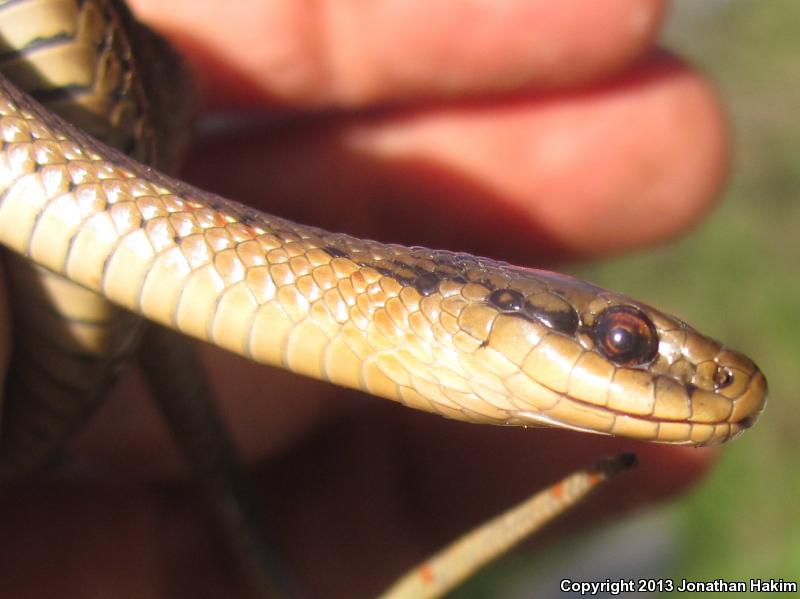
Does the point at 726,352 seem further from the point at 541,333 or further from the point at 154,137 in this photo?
the point at 154,137

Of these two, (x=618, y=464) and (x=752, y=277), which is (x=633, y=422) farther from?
(x=752, y=277)

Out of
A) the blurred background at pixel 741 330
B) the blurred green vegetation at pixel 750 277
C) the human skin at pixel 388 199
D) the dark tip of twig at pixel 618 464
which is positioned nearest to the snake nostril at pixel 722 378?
the dark tip of twig at pixel 618 464

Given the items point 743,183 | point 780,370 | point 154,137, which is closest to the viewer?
point 154,137

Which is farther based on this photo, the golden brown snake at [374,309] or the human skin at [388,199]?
the human skin at [388,199]

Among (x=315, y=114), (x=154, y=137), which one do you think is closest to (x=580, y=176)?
(x=315, y=114)

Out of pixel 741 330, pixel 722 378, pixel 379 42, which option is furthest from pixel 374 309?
pixel 741 330

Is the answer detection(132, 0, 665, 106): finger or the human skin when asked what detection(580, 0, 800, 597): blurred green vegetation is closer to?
the human skin

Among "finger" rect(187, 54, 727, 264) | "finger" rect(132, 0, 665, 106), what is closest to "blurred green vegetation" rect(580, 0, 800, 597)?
"finger" rect(187, 54, 727, 264)

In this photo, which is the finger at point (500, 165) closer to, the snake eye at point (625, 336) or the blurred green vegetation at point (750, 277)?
the blurred green vegetation at point (750, 277)
